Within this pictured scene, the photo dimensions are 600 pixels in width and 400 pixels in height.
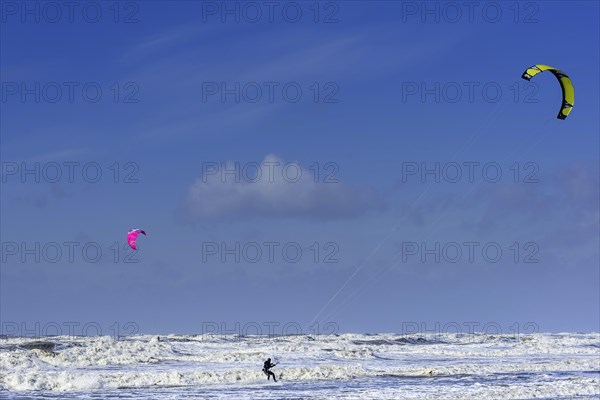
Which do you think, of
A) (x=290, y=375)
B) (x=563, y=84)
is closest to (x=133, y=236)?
(x=290, y=375)

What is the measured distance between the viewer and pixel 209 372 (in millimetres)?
31406

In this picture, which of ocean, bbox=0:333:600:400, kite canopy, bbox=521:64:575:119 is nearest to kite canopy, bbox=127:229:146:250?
ocean, bbox=0:333:600:400

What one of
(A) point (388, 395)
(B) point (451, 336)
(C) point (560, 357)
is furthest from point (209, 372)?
(B) point (451, 336)

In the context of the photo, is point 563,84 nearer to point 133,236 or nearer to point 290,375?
point 290,375

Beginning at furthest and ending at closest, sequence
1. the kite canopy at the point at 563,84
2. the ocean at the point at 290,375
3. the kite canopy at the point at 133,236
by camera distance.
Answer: the kite canopy at the point at 133,236, the kite canopy at the point at 563,84, the ocean at the point at 290,375

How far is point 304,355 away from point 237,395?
1690 centimetres

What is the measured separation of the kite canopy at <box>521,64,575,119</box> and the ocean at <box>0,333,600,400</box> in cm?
875

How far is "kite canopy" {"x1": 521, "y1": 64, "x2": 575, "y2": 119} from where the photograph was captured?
26047 mm

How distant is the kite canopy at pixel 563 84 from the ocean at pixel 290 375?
345 inches

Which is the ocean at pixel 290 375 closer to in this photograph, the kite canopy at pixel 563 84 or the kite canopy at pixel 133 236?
the kite canopy at pixel 133 236

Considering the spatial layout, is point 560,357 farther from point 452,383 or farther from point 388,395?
point 388,395

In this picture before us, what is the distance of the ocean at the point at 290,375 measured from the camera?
25.5 metres

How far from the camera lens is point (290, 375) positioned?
3144 centimetres

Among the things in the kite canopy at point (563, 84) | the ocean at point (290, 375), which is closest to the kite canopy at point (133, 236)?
the ocean at point (290, 375)
